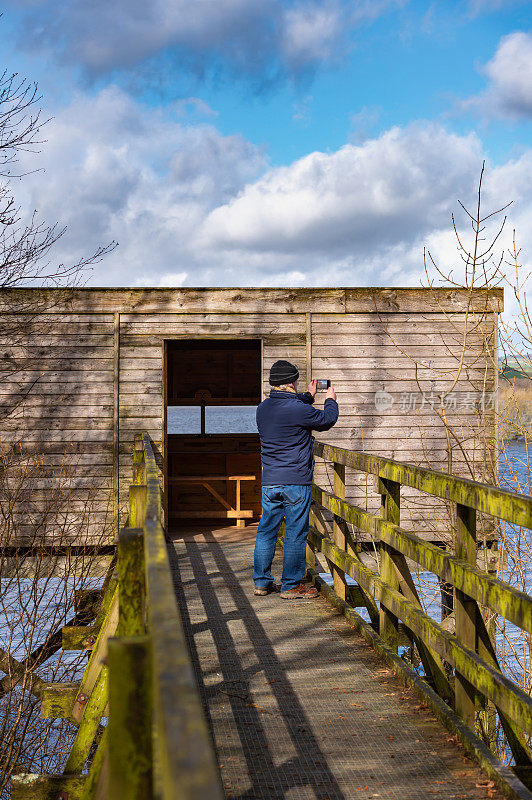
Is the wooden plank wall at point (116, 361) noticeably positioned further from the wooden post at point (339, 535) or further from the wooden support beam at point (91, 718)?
the wooden support beam at point (91, 718)

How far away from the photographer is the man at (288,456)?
6.20m

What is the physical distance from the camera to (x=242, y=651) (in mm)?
5188

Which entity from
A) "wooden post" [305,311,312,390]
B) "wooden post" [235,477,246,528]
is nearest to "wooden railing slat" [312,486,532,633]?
"wooden post" [305,311,312,390]

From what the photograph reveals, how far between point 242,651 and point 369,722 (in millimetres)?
1356

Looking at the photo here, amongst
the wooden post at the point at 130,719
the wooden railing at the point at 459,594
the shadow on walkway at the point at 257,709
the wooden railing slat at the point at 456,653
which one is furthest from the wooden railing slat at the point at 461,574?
the wooden post at the point at 130,719

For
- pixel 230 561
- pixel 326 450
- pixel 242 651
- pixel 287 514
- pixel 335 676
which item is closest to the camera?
pixel 335 676

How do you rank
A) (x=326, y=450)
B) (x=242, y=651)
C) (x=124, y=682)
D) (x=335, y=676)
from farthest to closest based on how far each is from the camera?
1. (x=326, y=450)
2. (x=242, y=651)
3. (x=335, y=676)
4. (x=124, y=682)

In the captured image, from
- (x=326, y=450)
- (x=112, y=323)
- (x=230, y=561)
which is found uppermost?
(x=112, y=323)

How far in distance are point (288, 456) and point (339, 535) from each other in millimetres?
829

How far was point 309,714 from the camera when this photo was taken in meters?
4.11

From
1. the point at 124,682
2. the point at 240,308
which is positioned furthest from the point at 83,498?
the point at 124,682

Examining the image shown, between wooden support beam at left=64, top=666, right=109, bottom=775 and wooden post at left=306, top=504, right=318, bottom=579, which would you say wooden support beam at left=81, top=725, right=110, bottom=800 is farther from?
wooden post at left=306, top=504, right=318, bottom=579

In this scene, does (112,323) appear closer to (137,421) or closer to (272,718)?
(137,421)

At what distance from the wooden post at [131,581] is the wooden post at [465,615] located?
1966mm
